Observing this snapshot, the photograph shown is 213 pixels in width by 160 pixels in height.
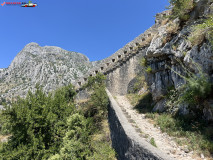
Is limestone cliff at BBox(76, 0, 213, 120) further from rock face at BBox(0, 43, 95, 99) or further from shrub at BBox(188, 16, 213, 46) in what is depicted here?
rock face at BBox(0, 43, 95, 99)

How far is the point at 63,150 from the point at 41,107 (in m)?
2.78

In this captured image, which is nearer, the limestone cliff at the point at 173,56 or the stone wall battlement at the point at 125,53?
the limestone cliff at the point at 173,56

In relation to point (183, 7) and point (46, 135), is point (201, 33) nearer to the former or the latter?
point (183, 7)

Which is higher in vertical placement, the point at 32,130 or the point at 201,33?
the point at 201,33

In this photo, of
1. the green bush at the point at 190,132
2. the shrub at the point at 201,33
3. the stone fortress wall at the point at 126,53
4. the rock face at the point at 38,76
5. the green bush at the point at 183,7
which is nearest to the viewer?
the green bush at the point at 190,132

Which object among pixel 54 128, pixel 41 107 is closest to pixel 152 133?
pixel 54 128

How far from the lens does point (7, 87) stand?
72.8 meters

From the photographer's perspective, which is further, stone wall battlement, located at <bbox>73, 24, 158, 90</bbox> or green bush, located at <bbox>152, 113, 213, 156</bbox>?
stone wall battlement, located at <bbox>73, 24, 158, 90</bbox>

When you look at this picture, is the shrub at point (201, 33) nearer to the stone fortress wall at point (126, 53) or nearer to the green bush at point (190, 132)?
the green bush at point (190, 132)

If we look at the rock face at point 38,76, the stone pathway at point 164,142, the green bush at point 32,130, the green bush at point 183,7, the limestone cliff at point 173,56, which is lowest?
the stone pathway at point 164,142

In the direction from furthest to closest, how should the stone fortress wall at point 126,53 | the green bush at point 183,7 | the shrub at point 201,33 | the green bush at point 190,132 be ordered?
the stone fortress wall at point 126,53, the green bush at point 183,7, the shrub at point 201,33, the green bush at point 190,132

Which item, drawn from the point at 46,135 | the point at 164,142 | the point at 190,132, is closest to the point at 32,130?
the point at 46,135

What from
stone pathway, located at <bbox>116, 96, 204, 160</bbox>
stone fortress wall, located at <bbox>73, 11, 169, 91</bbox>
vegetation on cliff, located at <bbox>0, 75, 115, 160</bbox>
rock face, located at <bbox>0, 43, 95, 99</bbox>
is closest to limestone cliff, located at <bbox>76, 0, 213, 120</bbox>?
stone fortress wall, located at <bbox>73, 11, 169, 91</bbox>

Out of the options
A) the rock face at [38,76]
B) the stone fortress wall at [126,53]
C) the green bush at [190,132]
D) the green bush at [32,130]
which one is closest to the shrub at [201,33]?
the green bush at [190,132]
